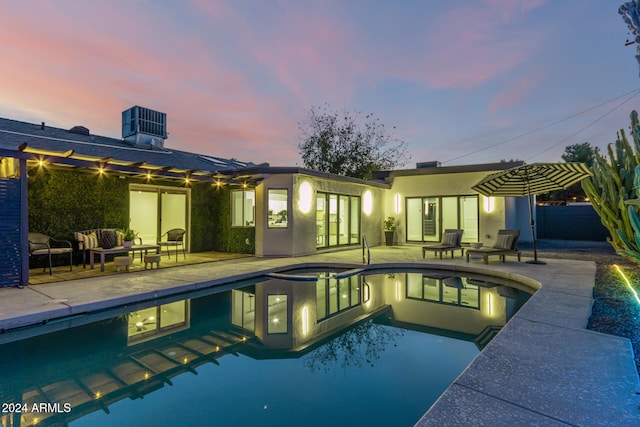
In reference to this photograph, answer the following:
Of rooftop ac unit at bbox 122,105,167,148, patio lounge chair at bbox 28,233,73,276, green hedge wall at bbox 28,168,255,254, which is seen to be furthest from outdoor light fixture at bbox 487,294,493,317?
rooftop ac unit at bbox 122,105,167,148

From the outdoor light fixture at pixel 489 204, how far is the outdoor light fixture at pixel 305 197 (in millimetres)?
7039

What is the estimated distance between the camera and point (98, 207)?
355 inches

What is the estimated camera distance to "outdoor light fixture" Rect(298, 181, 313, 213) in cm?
1062

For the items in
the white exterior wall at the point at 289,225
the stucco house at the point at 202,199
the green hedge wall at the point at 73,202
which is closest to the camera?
the stucco house at the point at 202,199

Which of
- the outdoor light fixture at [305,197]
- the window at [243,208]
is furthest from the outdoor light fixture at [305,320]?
the window at [243,208]

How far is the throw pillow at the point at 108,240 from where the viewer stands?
8.19 meters

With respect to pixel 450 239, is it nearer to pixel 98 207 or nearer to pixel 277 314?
pixel 277 314

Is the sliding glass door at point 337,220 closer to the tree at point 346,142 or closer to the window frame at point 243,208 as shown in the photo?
the window frame at point 243,208

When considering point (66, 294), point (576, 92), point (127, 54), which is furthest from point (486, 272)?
point (576, 92)

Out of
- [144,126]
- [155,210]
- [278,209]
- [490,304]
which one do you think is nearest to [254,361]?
[490,304]

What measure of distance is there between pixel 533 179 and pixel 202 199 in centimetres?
1041

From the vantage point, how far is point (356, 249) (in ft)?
41.8

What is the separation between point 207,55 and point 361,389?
10.6 meters

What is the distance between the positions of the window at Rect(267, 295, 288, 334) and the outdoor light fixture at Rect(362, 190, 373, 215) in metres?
7.62
